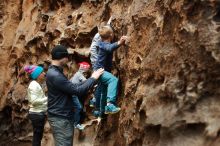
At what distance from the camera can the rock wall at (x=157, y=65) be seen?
425cm

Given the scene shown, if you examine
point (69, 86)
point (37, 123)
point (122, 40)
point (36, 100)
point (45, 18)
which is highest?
point (45, 18)

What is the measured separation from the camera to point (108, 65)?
6.51 meters

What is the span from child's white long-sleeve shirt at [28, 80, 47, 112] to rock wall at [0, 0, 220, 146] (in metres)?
0.94

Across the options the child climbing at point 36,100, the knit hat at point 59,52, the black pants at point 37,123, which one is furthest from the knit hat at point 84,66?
the knit hat at point 59,52

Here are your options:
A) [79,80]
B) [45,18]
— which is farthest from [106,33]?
[45,18]

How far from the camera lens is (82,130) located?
26.3 feet

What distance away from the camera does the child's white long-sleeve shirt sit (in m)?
6.88

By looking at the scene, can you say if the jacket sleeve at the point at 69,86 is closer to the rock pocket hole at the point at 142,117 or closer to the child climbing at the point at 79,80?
the rock pocket hole at the point at 142,117

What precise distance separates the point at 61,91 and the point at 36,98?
59.1 inches

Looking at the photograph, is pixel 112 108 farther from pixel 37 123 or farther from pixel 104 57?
pixel 37 123

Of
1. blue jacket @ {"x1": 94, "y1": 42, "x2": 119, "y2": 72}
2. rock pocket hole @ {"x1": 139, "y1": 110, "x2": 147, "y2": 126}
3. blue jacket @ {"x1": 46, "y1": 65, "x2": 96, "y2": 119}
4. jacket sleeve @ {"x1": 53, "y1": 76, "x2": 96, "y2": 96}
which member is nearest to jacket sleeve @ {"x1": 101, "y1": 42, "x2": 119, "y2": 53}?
blue jacket @ {"x1": 94, "y1": 42, "x2": 119, "y2": 72}

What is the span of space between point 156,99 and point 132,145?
855 mm

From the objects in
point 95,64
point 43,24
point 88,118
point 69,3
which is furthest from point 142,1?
point 43,24

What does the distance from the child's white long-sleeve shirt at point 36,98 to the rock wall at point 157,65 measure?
3.08ft
